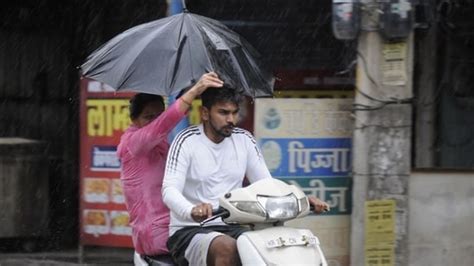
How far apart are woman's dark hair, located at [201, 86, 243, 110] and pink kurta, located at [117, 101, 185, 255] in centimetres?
27

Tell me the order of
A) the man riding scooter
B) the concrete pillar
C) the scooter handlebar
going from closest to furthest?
the scooter handlebar
the man riding scooter
the concrete pillar

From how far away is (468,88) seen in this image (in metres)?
9.31

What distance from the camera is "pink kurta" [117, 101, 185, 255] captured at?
215 inches

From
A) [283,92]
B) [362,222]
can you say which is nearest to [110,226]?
[283,92]

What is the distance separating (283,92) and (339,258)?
1659mm

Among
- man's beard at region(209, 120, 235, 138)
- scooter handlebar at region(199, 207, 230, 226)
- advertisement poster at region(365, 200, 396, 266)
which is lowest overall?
advertisement poster at region(365, 200, 396, 266)

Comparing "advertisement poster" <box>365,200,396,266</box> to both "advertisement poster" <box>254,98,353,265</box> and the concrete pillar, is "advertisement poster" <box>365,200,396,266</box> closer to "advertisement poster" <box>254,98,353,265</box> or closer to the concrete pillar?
the concrete pillar

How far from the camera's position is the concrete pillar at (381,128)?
25.1 feet

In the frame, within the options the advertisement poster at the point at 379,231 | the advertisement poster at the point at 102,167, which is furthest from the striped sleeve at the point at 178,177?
the advertisement poster at the point at 102,167

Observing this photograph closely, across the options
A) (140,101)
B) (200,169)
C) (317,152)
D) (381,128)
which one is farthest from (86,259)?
(200,169)

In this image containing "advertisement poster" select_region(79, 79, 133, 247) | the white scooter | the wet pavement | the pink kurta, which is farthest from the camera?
the wet pavement

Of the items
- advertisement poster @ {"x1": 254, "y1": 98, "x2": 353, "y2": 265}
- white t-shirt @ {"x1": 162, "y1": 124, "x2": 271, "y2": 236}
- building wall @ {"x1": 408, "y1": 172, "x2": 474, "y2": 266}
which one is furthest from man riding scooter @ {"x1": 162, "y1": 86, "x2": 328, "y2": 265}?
building wall @ {"x1": 408, "y1": 172, "x2": 474, "y2": 266}

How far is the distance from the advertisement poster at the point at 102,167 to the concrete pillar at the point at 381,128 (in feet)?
8.34

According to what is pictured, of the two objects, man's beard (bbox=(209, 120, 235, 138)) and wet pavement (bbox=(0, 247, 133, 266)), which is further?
wet pavement (bbox=(0, 247, 133, 266))
